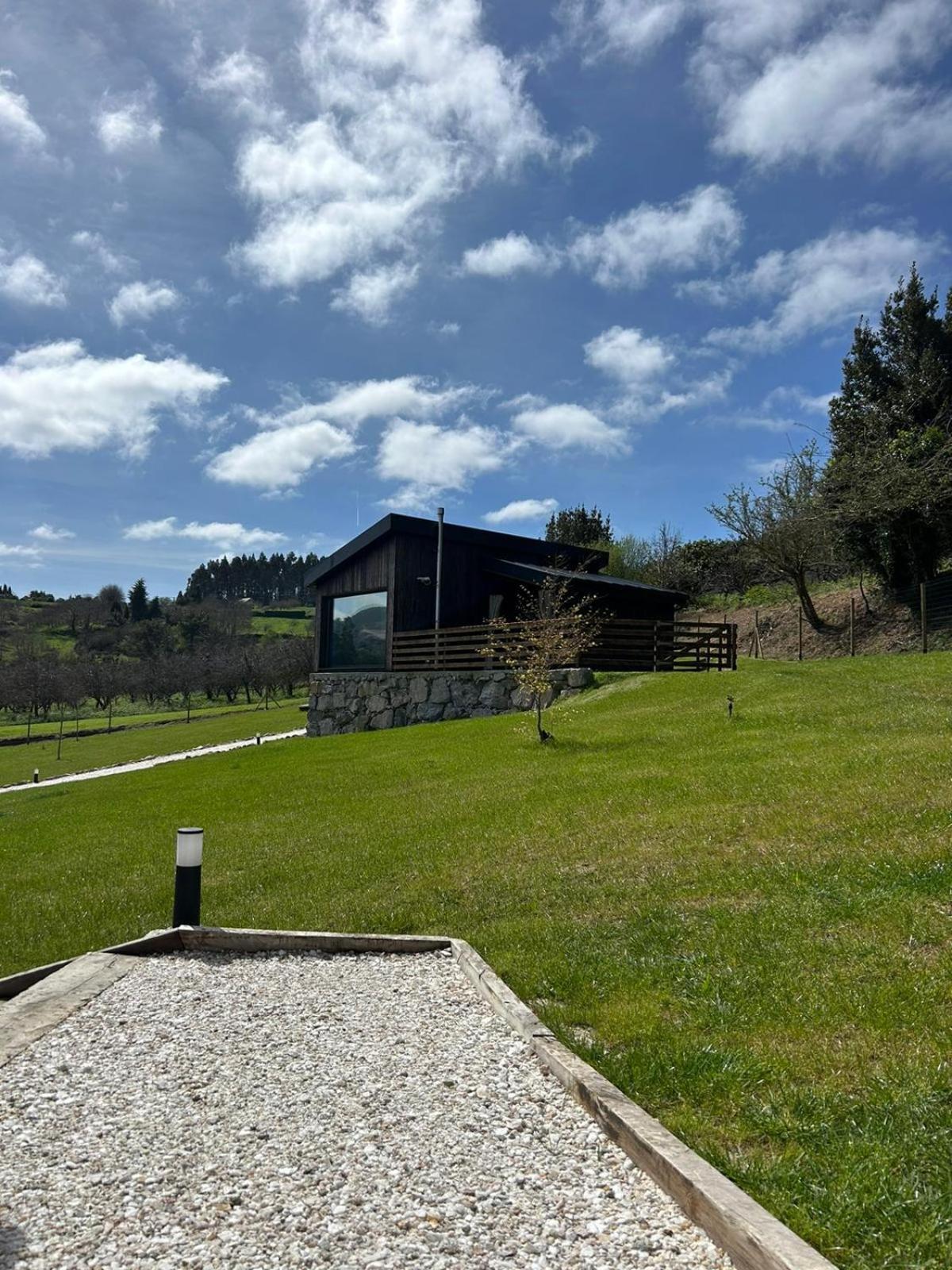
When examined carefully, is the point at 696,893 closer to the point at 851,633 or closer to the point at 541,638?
the point at 541,638

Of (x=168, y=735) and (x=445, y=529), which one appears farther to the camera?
(x=168, y=735)

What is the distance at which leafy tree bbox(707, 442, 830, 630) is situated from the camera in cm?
2653

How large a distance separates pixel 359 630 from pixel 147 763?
29.7 ft

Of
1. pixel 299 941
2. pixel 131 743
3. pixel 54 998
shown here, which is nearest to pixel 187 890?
pixel 299 941

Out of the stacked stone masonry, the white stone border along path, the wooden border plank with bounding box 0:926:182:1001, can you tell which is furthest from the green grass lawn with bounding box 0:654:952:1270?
the stacked stone masonry

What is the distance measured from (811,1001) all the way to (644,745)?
25.6ft

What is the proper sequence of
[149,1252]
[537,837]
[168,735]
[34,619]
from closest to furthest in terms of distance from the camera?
[149,1252], [537,837], [168,735], [34,619]

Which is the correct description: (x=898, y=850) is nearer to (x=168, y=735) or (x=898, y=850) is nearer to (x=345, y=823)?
(x=345, y=823)

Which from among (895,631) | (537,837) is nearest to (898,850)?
(537,837)

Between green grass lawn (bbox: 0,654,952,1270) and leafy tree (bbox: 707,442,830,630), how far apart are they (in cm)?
1318

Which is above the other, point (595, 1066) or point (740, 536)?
point (740, 536)

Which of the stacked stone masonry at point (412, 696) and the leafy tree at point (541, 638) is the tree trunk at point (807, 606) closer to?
the leafy tree at point (541, 638)

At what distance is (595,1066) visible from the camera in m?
3.63

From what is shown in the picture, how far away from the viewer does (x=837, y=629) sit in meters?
26.2
